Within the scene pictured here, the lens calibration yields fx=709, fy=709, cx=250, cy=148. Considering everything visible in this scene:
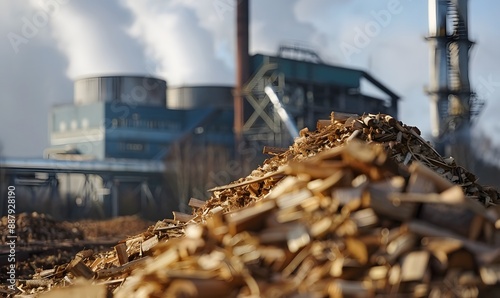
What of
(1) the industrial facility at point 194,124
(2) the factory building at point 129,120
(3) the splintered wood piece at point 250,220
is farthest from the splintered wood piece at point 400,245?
(2) the factory building at point 129,120

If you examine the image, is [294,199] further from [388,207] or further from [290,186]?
[388,207]

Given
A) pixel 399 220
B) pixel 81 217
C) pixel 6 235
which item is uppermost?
pixel 399 220

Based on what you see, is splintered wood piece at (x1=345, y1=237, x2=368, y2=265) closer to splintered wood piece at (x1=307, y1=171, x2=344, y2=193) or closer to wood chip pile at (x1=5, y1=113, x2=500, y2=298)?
wood chip pile at (x1=5, y1=113, x2=500, y2=298)

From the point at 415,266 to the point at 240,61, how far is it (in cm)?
3320

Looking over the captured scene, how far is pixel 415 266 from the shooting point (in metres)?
4.05

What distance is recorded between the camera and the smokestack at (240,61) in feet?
117

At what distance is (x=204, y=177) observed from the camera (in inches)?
1459

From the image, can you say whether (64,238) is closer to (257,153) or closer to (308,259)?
(308,259)

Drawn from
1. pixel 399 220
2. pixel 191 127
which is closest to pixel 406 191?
pixel 399 220

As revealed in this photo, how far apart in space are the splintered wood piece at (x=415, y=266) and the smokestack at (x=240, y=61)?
32.2 m

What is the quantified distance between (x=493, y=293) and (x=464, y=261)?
0.24m

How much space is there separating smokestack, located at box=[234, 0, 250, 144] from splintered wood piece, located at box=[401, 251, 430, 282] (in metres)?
32.2

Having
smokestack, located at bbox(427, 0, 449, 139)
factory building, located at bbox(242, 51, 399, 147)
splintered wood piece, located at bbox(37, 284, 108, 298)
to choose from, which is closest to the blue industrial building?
factory building, located at bbox(242, 51, 399, 147)

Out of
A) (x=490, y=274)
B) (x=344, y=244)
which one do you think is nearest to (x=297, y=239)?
(x=344, y=244)
